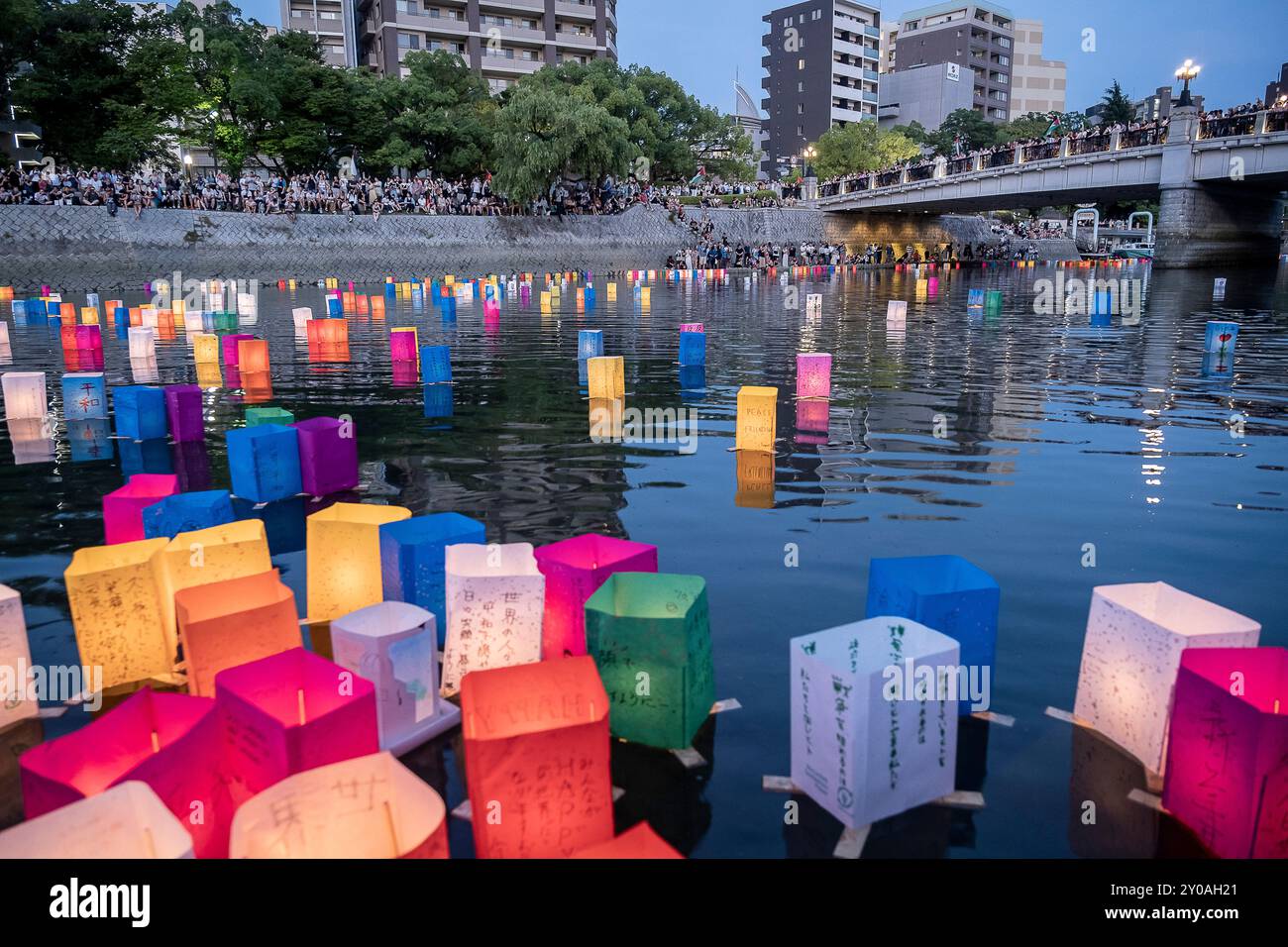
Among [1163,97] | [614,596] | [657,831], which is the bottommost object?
[657,831]

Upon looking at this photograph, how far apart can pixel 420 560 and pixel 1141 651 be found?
359 centimetres

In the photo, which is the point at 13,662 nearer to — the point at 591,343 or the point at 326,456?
the point at 326,456

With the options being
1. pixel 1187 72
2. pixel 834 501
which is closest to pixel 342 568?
pixel 834 501

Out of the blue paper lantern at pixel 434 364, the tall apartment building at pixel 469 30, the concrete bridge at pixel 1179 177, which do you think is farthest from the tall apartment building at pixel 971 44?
the blue paper lantern at pixel 434 364

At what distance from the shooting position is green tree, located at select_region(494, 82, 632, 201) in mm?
50312

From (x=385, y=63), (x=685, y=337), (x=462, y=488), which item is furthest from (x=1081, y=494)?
(x=385, y=63)

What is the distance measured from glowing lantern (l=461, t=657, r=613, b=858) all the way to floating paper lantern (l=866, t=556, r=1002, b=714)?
171cm

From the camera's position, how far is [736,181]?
82.9 meters

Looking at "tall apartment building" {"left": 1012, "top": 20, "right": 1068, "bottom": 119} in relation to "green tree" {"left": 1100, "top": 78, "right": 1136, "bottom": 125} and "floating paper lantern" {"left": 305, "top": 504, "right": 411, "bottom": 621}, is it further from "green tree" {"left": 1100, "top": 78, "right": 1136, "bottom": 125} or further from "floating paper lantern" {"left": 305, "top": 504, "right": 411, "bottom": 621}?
"floating paper lantern" {"left": 305, "top": 504, "right": 411, "bottom": 621}

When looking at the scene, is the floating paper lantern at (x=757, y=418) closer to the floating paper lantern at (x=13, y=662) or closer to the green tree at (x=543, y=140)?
the floating paper lantern at (x=13, y=662)

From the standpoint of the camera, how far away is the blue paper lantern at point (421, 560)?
493 centimetres

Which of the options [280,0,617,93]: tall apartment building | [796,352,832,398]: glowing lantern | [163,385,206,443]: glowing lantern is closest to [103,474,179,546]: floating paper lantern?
[163,385,206,443]: glowing lantern
